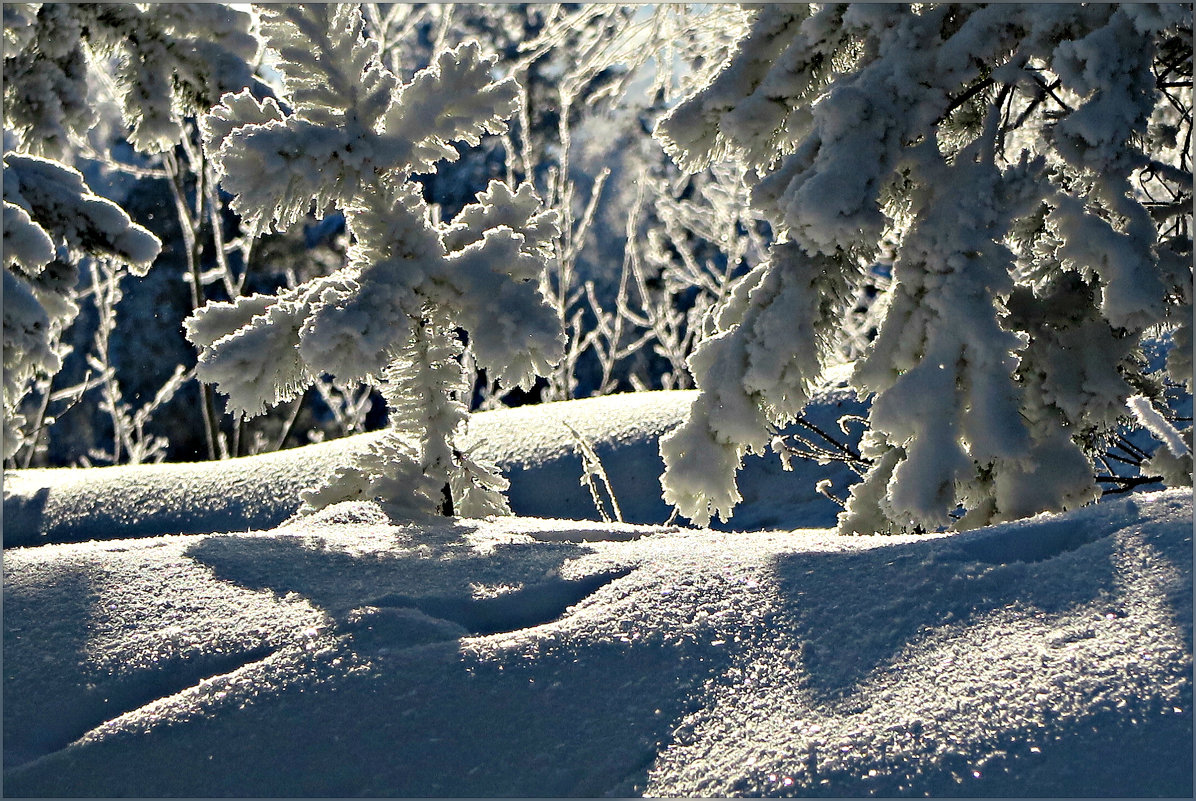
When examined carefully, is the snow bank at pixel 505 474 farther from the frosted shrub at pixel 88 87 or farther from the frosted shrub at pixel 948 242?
the frosted shrub at pixel 948 242

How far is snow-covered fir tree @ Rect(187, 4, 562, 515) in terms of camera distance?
108 inches

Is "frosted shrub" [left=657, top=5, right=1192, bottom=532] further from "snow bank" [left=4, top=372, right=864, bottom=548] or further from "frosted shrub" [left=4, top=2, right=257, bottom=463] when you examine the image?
"frosted shrub" [left=4, top=2, right=257, bottom=463]

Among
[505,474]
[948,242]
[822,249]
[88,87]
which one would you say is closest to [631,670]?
[822,249]

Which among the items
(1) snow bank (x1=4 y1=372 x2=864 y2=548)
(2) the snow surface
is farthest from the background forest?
(1) snow bank (x1=4 y1=372 x2=864 y2=548)

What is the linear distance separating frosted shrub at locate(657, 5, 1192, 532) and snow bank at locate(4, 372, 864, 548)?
135 cm

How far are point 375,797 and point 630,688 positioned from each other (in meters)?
0.48

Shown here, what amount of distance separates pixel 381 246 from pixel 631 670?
171 centimetres

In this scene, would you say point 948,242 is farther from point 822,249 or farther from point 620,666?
point 620,666

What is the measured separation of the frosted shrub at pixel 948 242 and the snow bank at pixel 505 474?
1.35 m

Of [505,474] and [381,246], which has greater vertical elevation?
[381,246]

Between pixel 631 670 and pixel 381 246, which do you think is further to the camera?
pixel 381 246

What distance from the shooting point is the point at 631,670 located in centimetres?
189

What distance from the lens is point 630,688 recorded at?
6.05ft

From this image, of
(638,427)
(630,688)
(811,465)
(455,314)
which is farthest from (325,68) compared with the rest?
(811,465)
